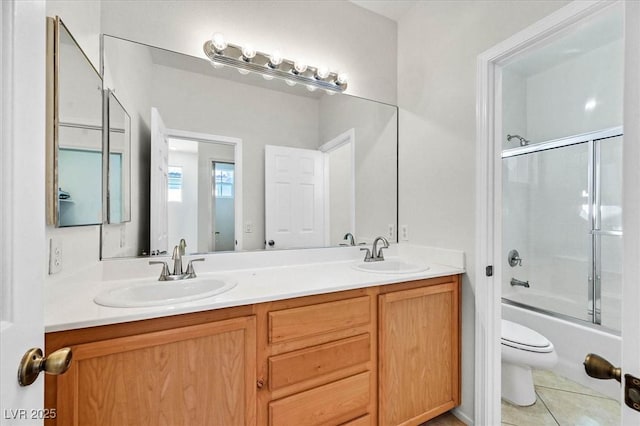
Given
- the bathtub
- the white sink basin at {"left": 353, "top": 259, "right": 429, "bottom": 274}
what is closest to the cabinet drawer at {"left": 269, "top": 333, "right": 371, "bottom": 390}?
the white sink basin at {"left": 353, "top": 259, "right": 429, "bottom": 274}

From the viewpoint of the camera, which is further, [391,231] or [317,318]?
[391,231]

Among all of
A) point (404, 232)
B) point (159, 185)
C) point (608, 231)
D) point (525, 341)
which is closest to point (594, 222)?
point (608, 231)

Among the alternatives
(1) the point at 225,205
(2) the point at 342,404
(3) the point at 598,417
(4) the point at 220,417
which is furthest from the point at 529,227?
(4) the point at 220,417

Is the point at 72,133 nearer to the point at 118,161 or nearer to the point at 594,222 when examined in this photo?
the point at 118,161

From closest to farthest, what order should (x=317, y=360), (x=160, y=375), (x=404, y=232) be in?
(x=160, y=375), (x=317, y=360), (x=404, y=232)

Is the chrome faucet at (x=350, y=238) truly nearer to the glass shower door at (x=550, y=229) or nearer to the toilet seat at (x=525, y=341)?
the toilet seat at (x=525, y=341)

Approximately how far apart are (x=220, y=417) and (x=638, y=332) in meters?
1.23

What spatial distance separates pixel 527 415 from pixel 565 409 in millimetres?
273

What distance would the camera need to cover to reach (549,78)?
104 inches

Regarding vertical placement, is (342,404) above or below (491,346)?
below

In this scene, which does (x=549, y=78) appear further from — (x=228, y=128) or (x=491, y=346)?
(x=228, y=128)

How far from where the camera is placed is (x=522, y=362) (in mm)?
1793

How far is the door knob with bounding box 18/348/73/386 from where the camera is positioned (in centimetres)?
50

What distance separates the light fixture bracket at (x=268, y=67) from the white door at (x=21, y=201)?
1.14m
